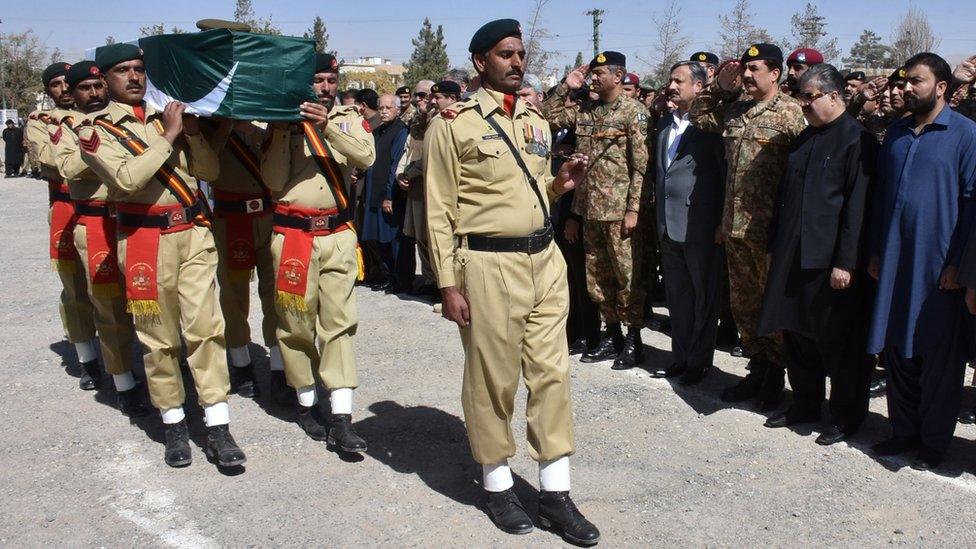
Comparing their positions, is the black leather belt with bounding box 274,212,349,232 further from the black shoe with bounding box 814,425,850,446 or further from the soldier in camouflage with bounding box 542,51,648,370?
the black shoe with bounding box 814,425,850,446

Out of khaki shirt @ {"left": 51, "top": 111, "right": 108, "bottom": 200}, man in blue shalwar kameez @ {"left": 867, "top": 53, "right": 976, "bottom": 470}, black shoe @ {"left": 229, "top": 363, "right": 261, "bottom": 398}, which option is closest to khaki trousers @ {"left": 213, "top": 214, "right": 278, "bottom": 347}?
black shoe @ {"left": 229, "top": 363, "right": 261, "bottom": 398}

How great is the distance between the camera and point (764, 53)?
5.54m

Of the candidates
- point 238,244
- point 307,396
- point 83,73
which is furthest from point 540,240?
point 83,73

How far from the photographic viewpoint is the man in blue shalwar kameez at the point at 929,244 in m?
4.70

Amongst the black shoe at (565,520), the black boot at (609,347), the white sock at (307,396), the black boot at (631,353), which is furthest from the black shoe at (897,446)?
the white sock at (307,396)

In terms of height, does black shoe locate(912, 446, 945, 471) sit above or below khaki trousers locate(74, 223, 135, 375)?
below

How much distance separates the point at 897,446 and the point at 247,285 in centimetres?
431

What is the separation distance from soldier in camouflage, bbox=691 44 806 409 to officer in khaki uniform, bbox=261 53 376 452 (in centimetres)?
234

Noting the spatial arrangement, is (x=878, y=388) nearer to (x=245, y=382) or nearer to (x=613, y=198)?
(x=613, y=198)

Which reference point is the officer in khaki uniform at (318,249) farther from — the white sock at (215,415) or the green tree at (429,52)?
the green tree at (429,52)

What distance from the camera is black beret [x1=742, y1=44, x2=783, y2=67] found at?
554 centimetres

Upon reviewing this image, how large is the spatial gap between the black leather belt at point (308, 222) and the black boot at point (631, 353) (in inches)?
103

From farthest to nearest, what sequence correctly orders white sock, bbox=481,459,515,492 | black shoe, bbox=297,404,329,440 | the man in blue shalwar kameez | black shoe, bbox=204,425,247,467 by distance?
black shoe, bbox=297,404,329,440
black shoe, bbox=204,425,247,467
the man in blue shalwar kameez
white sock, bbox=481,459,515,492

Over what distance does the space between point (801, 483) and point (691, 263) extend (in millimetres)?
2005
